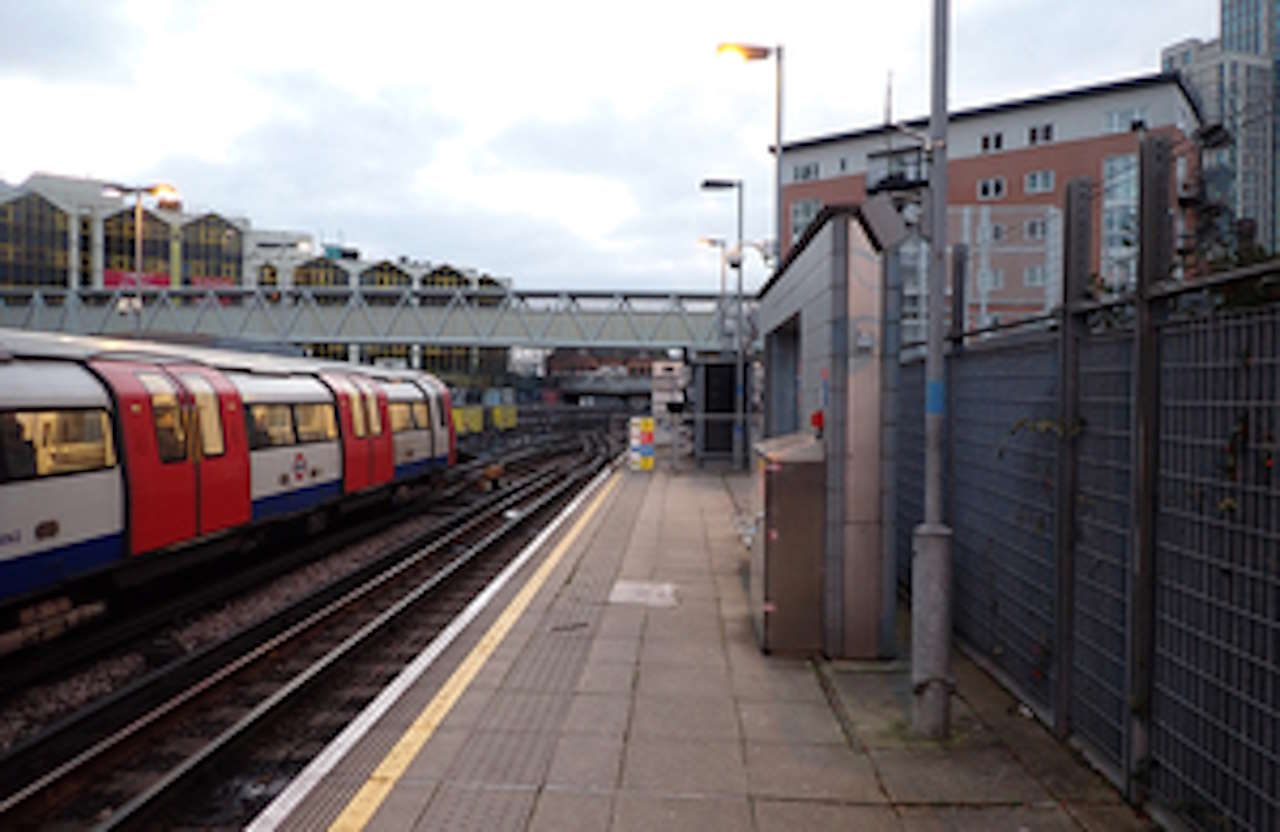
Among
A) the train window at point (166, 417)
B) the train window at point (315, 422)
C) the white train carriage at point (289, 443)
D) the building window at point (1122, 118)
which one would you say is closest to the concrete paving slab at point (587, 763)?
the train window at point (166, 417)

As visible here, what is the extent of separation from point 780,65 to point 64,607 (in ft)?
67.0

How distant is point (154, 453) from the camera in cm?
1027

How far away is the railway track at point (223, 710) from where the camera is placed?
5.73 meters

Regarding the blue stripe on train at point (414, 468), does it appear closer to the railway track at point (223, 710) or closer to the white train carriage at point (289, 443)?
the white train carriage at point (289, 443)

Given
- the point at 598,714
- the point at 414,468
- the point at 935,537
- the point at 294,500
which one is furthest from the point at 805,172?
the point at 598,714

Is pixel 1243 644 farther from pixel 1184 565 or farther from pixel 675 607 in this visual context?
pixel 675 607

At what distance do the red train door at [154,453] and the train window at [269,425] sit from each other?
179 cm

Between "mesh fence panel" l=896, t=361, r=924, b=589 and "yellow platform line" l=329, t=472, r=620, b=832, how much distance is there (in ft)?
14.1

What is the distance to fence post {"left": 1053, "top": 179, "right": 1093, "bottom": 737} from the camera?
5.93 metres

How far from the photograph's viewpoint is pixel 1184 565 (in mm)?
4723

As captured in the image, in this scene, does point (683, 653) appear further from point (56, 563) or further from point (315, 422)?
point (315, 422)

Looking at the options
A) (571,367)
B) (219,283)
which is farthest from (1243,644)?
(571,367)

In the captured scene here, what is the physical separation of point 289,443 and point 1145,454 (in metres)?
12.0

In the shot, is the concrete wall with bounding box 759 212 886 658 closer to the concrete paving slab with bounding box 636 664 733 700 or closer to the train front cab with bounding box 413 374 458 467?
the concrete paving slab with bounding box 636 664 733 700
